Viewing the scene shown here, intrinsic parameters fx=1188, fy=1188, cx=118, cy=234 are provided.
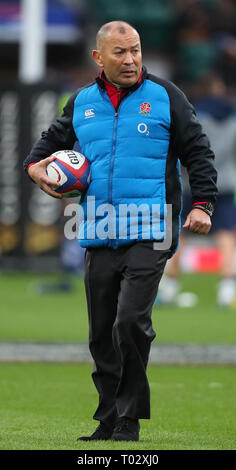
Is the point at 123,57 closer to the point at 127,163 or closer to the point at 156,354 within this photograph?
the point at 127,163

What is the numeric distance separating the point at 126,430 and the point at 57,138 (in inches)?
59.0

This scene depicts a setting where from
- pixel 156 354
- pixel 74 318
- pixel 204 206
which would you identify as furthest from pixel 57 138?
pixel 74 318

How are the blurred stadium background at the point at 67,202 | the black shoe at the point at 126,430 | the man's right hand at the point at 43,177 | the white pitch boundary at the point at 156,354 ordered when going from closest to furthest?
1. the black shoe at the point at 126,430
2. the man's right hand at the point at 43,177
3. the white pitch boundary at the point at 156,354
4. the blurred stadium background at the point at 67,202

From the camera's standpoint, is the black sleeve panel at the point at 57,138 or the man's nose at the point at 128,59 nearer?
the man's nose at the point at 128,59

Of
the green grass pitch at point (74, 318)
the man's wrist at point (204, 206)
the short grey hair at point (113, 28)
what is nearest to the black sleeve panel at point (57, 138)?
the short grey hair at point (113, 28)

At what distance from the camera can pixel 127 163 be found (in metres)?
5.58

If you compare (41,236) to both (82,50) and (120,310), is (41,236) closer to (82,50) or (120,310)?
(120,310)

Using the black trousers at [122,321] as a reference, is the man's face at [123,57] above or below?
above

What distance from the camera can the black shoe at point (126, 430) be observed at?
5.46m

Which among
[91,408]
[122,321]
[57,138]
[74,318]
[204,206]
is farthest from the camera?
[74,318]

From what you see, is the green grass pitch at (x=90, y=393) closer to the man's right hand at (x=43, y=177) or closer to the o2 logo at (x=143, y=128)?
the man's right hand at (x=43, y=177)

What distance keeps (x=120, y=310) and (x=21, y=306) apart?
7196 millimetres

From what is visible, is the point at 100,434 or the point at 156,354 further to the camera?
the point at 156,354

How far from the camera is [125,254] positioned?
5.61 m
